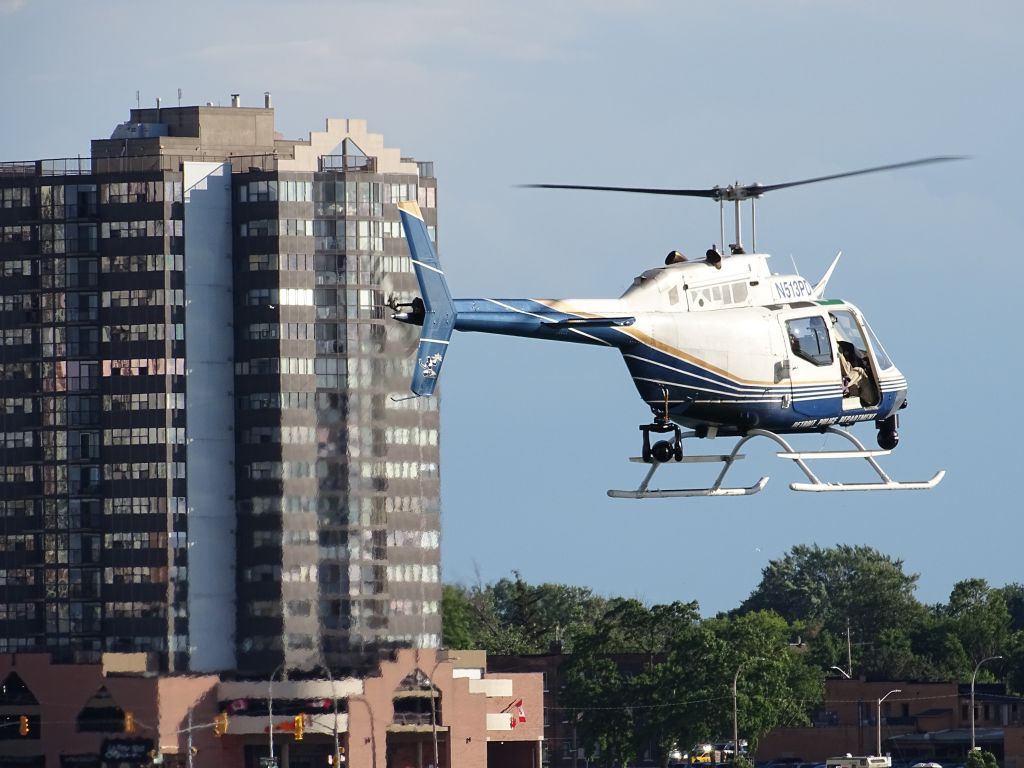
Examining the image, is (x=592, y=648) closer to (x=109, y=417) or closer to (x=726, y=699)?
(x=726, y=699)

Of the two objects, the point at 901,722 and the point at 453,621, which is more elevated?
the point at 453,621

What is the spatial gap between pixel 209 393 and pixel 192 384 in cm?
129

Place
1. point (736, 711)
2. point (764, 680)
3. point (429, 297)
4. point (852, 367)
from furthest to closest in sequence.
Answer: point (764, 680) → point (736, 711) → point (852, 367) → point (429, 297)

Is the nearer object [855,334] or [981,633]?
[855,334]

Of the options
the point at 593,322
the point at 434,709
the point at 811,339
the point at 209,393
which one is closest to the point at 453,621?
the point at 209,393

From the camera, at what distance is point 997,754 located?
484ft

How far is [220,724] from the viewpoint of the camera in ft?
408

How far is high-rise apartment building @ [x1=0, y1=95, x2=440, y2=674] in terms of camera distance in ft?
443

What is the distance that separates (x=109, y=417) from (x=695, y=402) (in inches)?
3716

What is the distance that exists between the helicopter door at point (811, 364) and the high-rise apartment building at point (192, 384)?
77.9 m

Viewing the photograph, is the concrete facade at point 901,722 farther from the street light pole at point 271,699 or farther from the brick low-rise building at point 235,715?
the street light pole at point 271,699

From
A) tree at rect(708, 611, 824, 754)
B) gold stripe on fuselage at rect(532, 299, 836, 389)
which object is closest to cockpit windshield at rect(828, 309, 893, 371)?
gold stripe on fuselage at rect(532, 299, 836, 389)

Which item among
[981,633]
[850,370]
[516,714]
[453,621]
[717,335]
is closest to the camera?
[717,335]

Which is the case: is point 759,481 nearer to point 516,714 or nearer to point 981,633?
point 516,714
